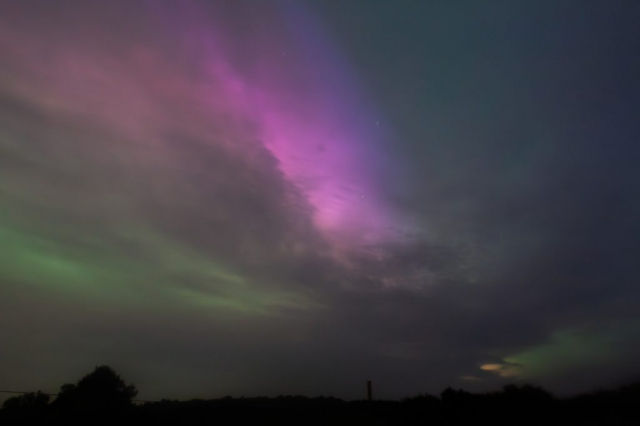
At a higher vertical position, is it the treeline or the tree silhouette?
the tree silhouette

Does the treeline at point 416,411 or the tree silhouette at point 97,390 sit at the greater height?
the tree silhouette at point 97,390

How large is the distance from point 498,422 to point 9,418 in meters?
38.1

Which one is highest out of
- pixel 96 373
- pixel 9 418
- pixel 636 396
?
pixel 96 373

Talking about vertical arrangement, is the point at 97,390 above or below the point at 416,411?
above

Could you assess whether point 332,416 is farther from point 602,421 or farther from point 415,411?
point 602,421

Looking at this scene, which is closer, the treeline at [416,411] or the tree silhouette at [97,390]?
the treeline at [416,411]

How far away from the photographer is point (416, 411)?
34.7 meters

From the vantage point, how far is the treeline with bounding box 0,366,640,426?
31.5 meters

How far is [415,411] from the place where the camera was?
3472 centimetres

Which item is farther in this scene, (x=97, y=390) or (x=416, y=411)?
(x=97, y=390)

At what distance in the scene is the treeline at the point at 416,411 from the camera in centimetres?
3148

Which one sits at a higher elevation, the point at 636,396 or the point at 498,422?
the point at 636,396

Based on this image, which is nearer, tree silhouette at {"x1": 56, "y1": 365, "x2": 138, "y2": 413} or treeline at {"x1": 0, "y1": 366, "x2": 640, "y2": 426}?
treeline at {"x1": 0, "y1": 366, "x2": 640, "y2": 426}

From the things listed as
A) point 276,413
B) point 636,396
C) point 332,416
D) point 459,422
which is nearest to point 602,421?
point 636,396
